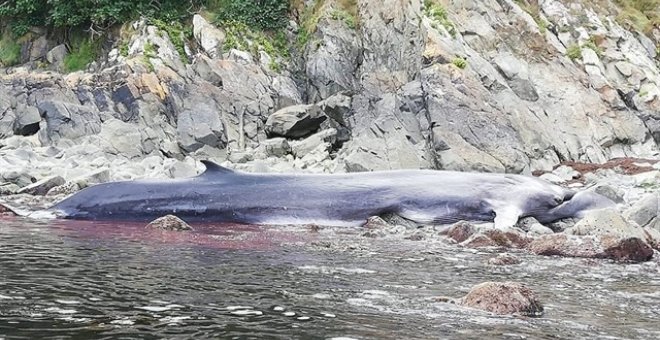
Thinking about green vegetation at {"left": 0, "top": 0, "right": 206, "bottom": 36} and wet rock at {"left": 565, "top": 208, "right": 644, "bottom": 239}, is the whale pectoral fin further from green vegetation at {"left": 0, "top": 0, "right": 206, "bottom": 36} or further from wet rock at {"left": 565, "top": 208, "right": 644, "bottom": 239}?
green vegetation at {"left": 0, "top": 0, "right": 206, "bottom": 36}

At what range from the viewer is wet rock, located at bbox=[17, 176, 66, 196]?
653 inches

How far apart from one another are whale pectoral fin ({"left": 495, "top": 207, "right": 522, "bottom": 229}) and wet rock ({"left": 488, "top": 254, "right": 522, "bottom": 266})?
10.7ft

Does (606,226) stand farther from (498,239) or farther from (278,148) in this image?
(278,148)

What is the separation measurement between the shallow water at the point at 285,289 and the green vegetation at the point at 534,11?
931 inches

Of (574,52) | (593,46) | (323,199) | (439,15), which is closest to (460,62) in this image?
(439,15)

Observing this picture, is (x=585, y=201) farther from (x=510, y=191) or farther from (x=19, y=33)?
(x=19, y=33)

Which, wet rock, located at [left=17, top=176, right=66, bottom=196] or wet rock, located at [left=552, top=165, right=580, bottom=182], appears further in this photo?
wet rock, located at [left=552, top=165, right=580, bottom=182]

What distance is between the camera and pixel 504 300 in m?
5.33

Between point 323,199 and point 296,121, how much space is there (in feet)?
44.6

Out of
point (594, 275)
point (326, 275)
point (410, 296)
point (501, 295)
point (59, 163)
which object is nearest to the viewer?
point (501, 295)

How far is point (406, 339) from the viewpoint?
4.39 metres

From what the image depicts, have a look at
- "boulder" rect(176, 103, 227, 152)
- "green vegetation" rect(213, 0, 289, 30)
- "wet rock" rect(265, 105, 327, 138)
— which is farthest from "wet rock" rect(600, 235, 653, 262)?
"green vegetation" rect(213, 0, 289, 30)

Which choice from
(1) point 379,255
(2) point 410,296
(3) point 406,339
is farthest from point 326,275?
(3) point 406,339

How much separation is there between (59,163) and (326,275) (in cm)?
1670
